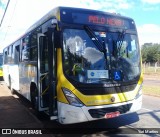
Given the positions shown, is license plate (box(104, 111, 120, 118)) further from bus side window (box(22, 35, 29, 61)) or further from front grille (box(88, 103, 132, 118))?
bus side window (box(22, 35, 29, 61))

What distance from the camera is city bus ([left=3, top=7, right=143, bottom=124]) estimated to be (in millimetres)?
6754

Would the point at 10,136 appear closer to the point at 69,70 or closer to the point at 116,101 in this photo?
the point at 69,70

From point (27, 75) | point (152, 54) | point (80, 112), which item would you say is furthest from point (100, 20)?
point (152, 54)

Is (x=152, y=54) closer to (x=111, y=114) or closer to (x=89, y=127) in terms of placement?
(x=89, y=127)

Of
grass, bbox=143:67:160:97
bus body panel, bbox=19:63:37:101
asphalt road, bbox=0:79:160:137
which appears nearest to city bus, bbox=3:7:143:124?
asphalt road, bbox=0:79:160:137

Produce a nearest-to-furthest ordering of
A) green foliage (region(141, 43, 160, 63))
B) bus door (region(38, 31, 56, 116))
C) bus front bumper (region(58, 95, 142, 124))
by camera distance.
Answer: bus front bumper (region(58, 95, 142, 124)), bus door (region(38, 31, 56, 116)), green foliage (region(141, 43, 160, 63))

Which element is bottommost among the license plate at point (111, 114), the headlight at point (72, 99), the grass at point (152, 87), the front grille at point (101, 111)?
the grass at point (152, 87)

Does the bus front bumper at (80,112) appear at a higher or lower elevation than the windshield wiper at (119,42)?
lower

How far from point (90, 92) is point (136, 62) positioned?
1.94m

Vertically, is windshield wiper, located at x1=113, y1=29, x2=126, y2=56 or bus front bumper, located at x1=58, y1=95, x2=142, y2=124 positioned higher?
windshield wiper, located at x1=113, y1=29, x2=126, y2=56

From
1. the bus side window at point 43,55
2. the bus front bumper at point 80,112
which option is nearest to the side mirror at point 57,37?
the bus side window at point 43,55

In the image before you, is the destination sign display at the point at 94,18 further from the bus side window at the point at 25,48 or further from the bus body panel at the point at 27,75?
the bus side window at the point at 25,48

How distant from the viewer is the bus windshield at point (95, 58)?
689 centimetres

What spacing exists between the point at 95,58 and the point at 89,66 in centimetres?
28
